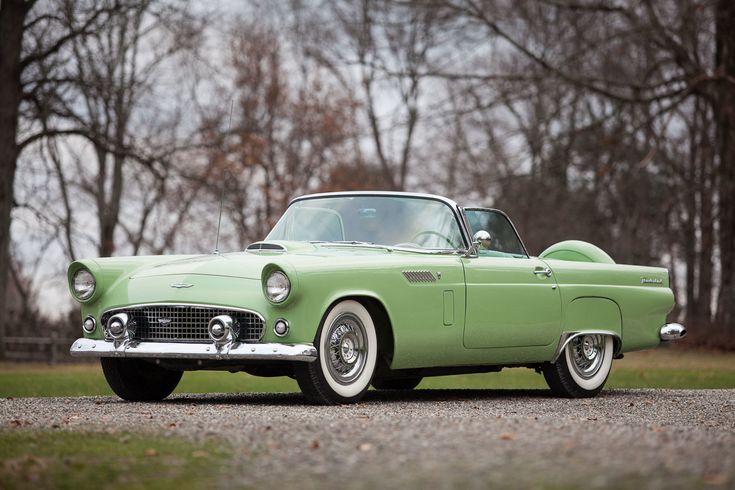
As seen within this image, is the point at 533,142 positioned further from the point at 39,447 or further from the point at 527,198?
the point at 39,447

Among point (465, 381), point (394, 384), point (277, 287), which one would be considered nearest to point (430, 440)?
point (277, 287)

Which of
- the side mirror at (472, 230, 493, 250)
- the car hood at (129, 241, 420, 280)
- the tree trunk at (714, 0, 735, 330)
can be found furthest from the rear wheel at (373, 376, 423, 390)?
the tree trunk at (714, 0, 735, 330)

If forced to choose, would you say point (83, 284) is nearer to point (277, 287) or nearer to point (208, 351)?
point (208, 351)

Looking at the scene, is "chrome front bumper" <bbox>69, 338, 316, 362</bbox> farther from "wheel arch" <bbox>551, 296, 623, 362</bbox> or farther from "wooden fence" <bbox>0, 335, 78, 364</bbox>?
"wooden fence" <bbox>0, 335, 78, 364</bbox>

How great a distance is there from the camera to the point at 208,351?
309 inches

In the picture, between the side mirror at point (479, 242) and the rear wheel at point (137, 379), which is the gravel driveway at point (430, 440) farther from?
the side mirror at point (479, 242)

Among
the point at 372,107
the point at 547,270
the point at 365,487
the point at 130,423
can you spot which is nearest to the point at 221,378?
the point at 547,270

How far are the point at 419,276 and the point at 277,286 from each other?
1.26 metres

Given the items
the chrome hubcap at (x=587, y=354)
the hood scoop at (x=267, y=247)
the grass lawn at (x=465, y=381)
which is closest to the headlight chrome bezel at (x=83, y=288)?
the hood scoop at (x=267, y=247)

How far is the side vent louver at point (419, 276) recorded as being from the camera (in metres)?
8.59

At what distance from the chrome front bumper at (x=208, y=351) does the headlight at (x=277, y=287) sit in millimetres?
306

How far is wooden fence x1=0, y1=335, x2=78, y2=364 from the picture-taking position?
90.8ft

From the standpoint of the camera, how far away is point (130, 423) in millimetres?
6719

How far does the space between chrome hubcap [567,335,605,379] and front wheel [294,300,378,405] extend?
8.20ft
